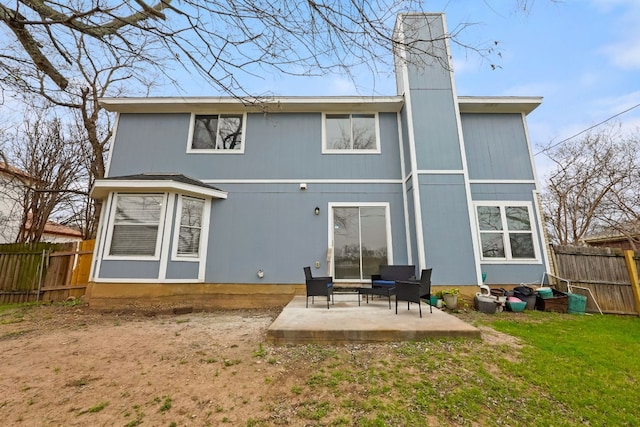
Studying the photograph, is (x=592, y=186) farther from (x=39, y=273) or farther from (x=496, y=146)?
(x=39, y=273)

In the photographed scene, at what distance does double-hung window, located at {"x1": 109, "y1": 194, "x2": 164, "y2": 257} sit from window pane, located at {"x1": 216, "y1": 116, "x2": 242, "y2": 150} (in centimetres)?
230

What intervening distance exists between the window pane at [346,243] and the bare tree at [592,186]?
1312cm

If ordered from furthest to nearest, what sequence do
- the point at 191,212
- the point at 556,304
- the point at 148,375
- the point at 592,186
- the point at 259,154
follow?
the point at 592,186, the point at 259,154, the point at 191,212, the point at 556,304, the point at 148,375

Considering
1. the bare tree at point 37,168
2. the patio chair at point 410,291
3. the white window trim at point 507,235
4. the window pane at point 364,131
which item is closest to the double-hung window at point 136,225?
the window pane at point 364,131

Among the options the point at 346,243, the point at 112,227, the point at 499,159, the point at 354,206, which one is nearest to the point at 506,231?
the point at 499,159

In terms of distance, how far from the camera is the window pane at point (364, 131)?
7.91 meters

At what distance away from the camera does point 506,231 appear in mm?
7184

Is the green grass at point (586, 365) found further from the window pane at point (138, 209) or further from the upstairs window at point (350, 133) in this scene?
the window pane at point (138, 209)

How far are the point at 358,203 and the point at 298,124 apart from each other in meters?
2.96

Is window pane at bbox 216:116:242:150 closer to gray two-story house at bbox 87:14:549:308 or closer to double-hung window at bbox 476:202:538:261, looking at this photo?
gray two-story house at bbox 87:14:549:308

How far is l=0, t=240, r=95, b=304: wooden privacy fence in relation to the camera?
24.6 feet

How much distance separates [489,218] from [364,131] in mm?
4211

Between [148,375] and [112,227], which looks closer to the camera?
[148,375]

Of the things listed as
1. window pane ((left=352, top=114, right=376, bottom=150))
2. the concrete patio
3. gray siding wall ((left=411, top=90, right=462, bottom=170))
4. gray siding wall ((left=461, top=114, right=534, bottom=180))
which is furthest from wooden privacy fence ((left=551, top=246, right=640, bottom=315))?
window pane ((left=352, top=114, right=376, bottom=150))
